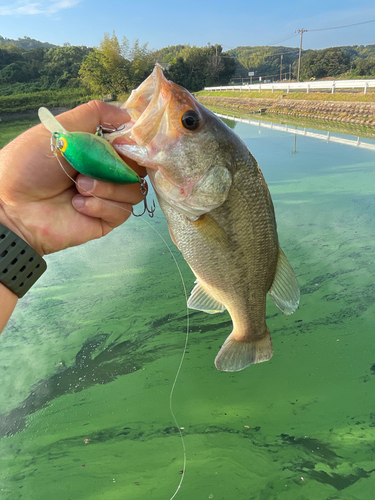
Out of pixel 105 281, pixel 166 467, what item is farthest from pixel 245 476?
pixel 105 281

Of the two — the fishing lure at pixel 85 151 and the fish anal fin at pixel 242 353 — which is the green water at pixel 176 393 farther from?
the fishing lure at pixel 85 151

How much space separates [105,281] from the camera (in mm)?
3598

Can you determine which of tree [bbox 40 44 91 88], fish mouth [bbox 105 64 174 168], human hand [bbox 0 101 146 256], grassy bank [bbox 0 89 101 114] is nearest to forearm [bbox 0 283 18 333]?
human hand [bbox 0 101 146 256]

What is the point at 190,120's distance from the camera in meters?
1.10

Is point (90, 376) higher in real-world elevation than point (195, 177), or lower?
lower

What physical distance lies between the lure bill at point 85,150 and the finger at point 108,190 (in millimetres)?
122

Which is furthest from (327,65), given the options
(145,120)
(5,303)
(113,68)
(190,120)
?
(5,303)

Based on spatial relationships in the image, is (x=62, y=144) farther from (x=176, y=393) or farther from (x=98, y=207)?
(x=176, y=393)

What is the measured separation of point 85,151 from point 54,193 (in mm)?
402

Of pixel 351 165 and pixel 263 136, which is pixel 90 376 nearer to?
pixel 351 165

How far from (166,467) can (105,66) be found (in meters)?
28.4

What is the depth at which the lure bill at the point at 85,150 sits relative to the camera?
3.12 feet

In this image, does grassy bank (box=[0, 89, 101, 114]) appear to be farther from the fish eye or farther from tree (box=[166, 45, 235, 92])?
the fish eye

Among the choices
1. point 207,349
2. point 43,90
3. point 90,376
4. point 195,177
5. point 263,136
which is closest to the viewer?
point 195,177
